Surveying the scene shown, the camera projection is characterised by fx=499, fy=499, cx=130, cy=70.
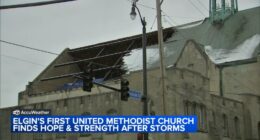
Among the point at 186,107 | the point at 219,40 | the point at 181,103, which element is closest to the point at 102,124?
the point at 181,103

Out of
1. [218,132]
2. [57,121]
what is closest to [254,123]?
[218,132]

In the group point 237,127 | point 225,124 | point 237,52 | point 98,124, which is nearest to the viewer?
point 98,124

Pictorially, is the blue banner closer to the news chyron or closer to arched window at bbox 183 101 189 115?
the news chyron

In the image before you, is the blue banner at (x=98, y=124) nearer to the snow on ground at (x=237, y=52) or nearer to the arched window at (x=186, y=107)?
the arched window at (x=186, y=107)

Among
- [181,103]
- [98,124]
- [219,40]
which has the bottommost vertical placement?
[98,124]

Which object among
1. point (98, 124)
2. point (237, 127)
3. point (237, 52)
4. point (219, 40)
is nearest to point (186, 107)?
point (237, 127)

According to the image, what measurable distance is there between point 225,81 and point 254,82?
324 centimetres

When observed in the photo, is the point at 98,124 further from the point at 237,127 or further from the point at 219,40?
the point at 219,40

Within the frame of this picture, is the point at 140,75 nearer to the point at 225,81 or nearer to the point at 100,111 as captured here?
the point at 100,111

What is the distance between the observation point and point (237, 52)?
6003cm

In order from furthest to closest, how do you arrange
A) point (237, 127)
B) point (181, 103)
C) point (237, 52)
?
point (237, 52), point (237, 127), point (181, 103)

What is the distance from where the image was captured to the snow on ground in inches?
2324

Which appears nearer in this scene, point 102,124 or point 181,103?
point 102,124

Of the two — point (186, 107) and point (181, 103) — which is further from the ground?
point (181, 103)
